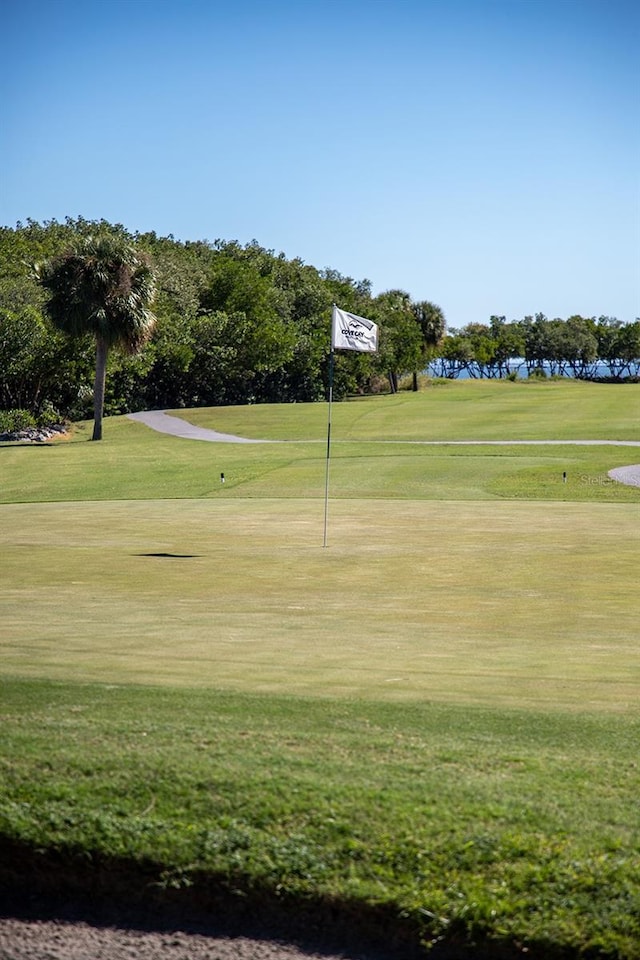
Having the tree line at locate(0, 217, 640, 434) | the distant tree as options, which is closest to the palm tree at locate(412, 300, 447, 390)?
the tree line at locate(0, 217, 640, 434)

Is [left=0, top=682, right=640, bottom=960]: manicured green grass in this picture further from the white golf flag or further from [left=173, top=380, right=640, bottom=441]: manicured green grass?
[left=173, top=380, right=640, bottom=441]: manicured green grass

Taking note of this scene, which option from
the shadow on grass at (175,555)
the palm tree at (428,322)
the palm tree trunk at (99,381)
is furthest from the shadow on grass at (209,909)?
the palm tree at (428,322)

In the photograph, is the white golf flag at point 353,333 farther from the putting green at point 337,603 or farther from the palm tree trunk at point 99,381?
the palm tree trunk at point 99,381

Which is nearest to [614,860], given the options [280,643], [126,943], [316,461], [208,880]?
[208,880]

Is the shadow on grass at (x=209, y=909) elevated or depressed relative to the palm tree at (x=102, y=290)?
depressed

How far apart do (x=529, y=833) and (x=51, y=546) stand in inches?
593

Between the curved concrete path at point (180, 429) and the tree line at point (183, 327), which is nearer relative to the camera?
the tree line at point (183, 327)

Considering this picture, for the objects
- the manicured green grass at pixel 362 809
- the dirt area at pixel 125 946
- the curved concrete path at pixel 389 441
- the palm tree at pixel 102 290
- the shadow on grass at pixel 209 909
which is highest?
the palm tree at pixel 102 290

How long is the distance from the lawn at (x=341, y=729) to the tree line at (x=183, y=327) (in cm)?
3262

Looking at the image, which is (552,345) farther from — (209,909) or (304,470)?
(209,909)

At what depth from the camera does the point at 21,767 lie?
598 cm

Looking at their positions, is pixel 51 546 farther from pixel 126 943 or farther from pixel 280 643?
pixel 126 943

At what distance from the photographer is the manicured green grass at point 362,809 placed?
490 cm

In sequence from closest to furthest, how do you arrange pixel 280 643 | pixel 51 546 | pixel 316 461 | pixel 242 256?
pixel 280 643 → pixel 51 546 → pixel 316 461 → pixel 242 256
